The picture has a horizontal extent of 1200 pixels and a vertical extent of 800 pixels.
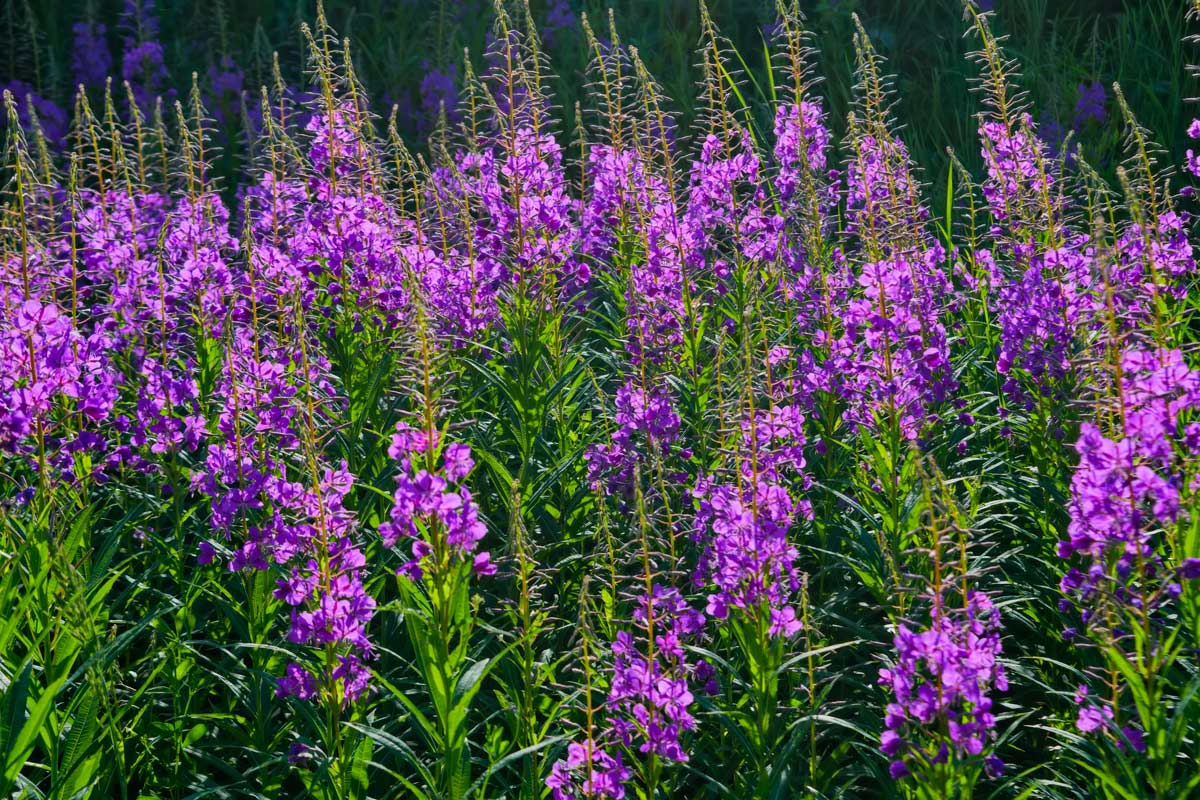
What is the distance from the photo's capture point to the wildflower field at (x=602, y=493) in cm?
296

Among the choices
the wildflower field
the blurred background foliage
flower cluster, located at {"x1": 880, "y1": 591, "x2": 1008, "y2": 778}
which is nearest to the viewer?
flower cluster, located at {"x1": 880, "y1": 591, "x2": 1008, "y2": 778}

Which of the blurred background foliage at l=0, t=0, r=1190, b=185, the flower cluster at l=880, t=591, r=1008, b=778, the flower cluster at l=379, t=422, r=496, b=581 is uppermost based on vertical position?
the blurred background foliage at l=0, t=0, r=1190, b=185

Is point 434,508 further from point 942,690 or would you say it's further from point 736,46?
point 736,46

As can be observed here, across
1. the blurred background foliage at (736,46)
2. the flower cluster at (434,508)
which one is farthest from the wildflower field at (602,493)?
the blurred background foliage at (736,46)

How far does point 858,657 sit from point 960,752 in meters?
1.33

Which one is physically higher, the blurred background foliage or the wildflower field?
the blurred background foliage

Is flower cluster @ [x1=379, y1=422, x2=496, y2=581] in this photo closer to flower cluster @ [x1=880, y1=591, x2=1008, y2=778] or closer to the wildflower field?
the wildflower field

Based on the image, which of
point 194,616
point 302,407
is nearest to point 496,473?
point 302,407

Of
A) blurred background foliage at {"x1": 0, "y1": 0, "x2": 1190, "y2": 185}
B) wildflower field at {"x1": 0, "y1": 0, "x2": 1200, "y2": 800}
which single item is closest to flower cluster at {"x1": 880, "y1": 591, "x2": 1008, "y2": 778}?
wildflower field at {"x1": 0, "y1": 0, "x2": 1200, "y2": 800}

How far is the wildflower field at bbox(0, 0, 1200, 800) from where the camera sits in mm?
2961

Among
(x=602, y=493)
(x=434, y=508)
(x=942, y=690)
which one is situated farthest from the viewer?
(x=602, y=493)

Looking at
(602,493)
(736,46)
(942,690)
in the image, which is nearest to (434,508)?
(602,493)

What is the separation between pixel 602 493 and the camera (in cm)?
329

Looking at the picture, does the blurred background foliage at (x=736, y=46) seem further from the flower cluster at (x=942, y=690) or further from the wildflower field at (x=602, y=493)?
the flower cluster at (x=942, y=690)
